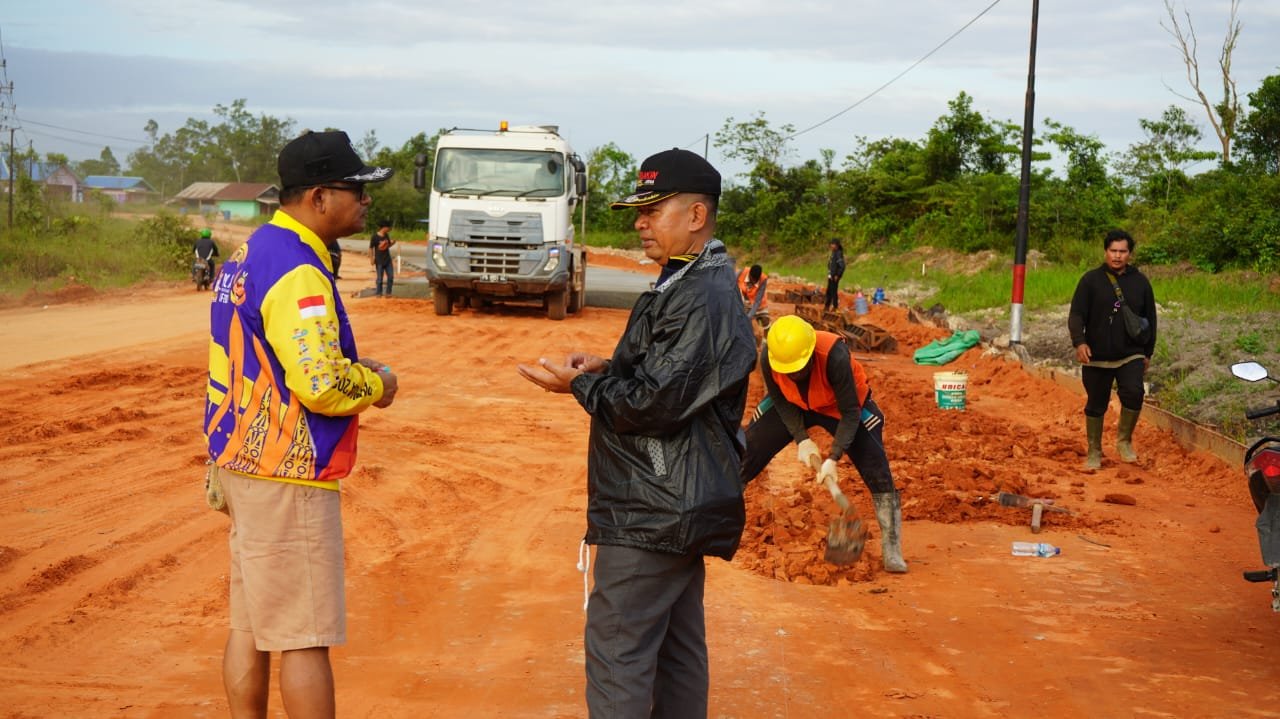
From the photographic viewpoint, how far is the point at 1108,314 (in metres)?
9.82

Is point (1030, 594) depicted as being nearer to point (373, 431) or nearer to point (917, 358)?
point (373, 431)

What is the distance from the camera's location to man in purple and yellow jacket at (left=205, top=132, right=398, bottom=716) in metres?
3.33

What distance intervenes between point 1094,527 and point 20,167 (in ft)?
125

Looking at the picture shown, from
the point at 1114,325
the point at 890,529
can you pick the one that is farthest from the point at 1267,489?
the point at 1114,325

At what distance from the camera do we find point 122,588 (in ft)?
19.6

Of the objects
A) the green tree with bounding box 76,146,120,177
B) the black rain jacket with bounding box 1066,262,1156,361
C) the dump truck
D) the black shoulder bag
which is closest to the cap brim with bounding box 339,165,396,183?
the black rain jacket with bounding box 1066,262,1156,361

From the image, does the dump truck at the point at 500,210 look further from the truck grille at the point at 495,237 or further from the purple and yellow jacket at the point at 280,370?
the purple and yellow jacket at the point at 280,370

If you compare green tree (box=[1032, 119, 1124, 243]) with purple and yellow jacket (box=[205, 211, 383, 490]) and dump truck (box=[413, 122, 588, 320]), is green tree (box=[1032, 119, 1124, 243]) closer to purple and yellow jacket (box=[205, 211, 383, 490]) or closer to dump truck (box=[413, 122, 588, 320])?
dump truck (box=[413, 122, 588, 320])

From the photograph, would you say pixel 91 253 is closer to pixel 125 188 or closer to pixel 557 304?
pixel 557 304

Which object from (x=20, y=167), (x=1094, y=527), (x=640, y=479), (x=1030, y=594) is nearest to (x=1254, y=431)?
(x=1094, y=527)

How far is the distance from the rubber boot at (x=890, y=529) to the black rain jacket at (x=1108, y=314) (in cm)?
369

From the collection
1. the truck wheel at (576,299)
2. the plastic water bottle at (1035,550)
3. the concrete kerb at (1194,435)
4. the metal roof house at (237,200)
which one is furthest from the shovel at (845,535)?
the metal roof house at (237,200)

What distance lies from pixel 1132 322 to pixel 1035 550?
3015mm

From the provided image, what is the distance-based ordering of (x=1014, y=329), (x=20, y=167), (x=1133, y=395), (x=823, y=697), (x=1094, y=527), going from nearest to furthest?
(x=823, y=697), (x=1094, y=527), (x=1133, y=395), (x=1014, y=329), (x=20, y=167)
